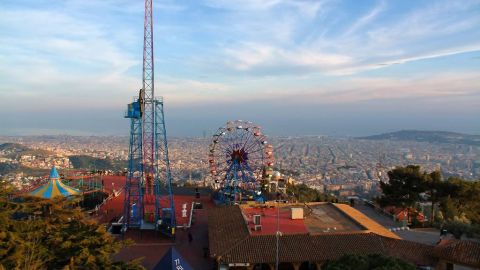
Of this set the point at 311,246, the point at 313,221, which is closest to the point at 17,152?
the point at 313,221

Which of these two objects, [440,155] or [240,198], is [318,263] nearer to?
[240,198]

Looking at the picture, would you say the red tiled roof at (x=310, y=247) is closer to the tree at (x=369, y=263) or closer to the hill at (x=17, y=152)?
the tree at (x=369, y=263)

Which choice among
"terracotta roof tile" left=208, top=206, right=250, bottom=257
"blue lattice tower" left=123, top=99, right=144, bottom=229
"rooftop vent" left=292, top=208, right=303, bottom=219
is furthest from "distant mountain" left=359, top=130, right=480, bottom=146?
"blue lattice tower" left=123, top=99, right=144, bottom=229

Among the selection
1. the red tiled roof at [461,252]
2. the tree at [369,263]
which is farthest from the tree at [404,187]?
the tree at [369,263]

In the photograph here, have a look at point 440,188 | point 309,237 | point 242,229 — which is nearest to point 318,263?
point 309,237

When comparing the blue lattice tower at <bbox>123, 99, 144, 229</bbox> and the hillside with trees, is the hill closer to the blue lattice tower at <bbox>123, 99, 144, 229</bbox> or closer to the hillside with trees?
the blue lattice tower at <bbox>123, 99, 144, 229</bbox>

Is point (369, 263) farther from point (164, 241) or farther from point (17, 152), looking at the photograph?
point (17, 152)

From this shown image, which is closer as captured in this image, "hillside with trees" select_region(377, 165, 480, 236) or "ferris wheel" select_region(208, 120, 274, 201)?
"hillside with trees" select_region(377, 165, 480, 236)
